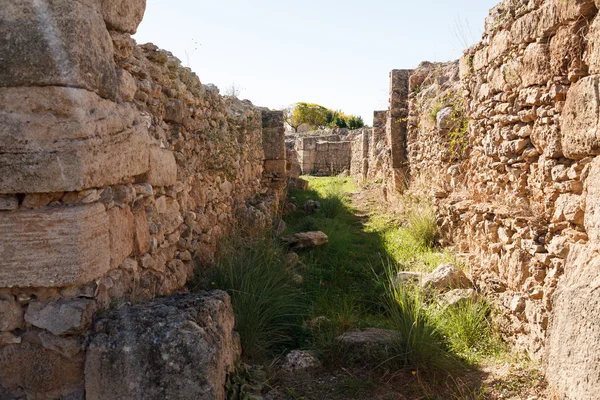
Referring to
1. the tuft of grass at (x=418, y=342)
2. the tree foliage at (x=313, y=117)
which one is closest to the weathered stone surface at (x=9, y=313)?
the tuft of grass at (x=418, y=342)

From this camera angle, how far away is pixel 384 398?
128 inches

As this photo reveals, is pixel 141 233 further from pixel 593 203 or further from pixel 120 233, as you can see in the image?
pixel 593 203

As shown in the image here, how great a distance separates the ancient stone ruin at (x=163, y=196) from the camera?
2.29m

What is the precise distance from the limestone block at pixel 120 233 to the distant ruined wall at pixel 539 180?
2.55m

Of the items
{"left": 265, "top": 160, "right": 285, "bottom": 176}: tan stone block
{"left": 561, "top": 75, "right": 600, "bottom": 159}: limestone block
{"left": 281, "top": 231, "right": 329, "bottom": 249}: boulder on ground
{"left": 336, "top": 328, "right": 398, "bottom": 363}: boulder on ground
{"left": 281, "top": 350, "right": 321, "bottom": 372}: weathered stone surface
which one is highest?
{"left": 561, "top": 75, "right": 600, "bottom": 159}: limestone block

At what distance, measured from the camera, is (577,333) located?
107 inches

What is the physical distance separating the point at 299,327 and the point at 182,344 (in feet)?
5.94

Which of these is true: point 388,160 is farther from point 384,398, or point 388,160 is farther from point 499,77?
point 384,398

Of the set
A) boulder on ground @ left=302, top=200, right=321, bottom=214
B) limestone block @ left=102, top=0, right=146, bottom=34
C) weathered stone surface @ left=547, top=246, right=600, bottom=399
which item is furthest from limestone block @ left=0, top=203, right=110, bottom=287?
boulder on ground @ left=302, top=200, right=321, bottom=214

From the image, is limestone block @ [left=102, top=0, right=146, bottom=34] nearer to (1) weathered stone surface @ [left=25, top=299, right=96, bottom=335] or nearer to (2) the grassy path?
(1) weathered stone surface @ [left=25, top=299, right=96, bottom=335]

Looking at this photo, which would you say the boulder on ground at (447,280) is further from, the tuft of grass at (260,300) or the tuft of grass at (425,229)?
the tuft of grass at (425,229)

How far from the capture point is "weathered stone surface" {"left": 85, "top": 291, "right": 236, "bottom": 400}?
7.85ft

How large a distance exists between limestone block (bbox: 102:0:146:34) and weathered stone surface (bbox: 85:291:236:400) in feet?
5.30

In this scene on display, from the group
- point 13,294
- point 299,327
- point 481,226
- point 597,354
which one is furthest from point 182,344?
point 481,226
